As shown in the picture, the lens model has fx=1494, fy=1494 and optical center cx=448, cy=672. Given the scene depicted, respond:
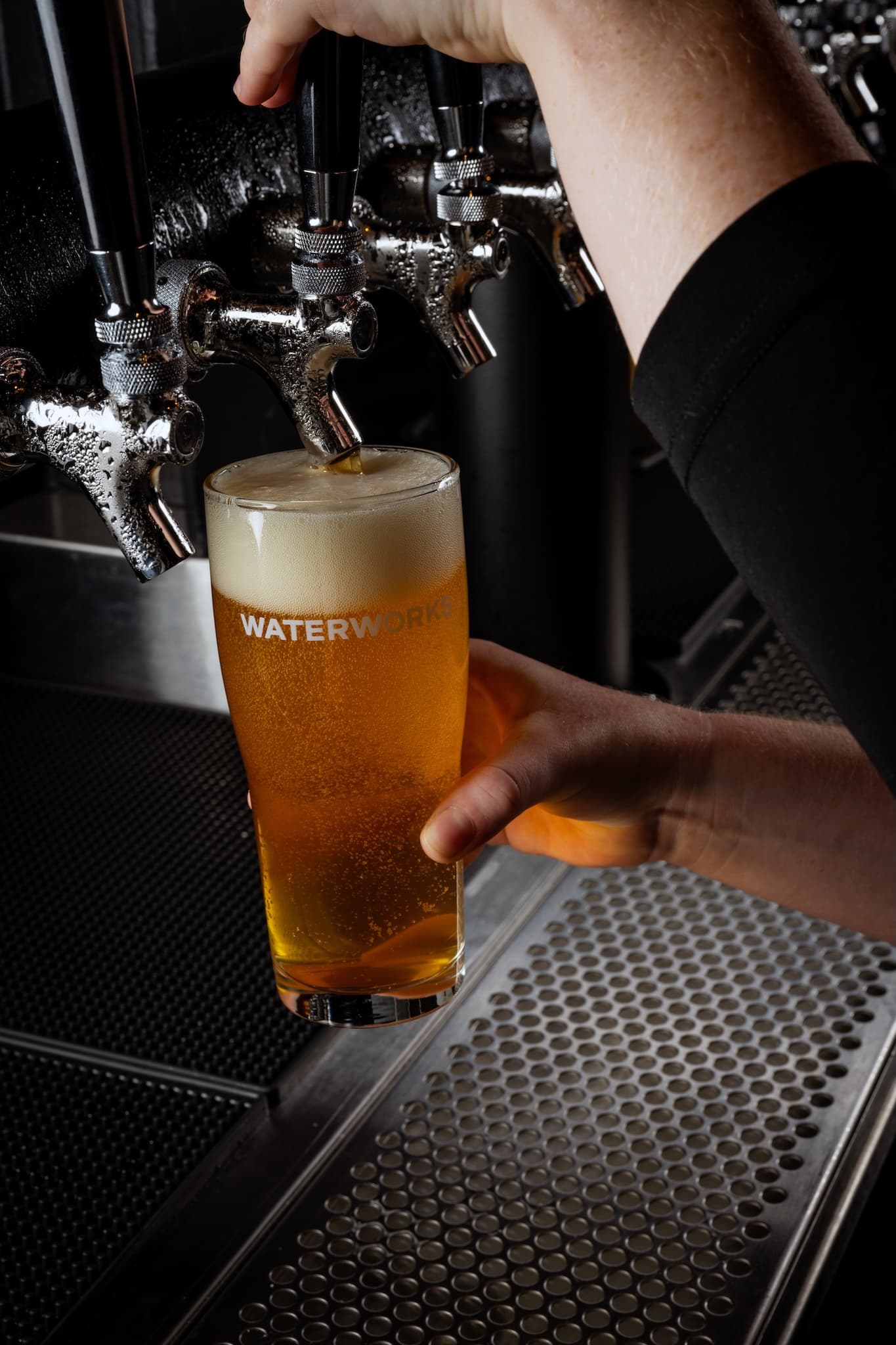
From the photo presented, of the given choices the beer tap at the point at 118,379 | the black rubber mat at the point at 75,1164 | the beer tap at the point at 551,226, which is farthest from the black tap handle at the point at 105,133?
the black rubber mat at the point at 75,1164

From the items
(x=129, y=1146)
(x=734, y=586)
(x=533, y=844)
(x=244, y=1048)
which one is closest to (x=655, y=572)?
(x=734, y=586)

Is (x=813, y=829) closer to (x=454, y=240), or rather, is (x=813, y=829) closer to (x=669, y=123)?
(x=454, y=240)

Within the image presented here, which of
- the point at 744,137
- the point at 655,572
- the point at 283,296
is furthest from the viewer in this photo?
the point at 655,572

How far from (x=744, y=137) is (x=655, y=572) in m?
1.29

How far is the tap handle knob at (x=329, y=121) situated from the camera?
722mm

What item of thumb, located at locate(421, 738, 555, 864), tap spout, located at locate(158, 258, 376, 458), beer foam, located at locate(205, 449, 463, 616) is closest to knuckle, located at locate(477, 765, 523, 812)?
thumb, located at locate(421, 738, 555, 864)

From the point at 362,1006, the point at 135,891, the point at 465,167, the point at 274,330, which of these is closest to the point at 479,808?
the point at 362,1006

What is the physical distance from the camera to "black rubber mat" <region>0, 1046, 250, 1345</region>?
884 millimetres

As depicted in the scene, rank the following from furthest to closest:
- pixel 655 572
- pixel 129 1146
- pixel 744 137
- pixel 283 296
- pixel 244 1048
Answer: pixel 655 572, pixel 244 1048, pixel 129 1146, pixel 283 296, pixel 744 137

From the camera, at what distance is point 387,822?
2.72 feet

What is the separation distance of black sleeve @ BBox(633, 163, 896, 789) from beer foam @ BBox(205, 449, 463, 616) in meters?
0.23

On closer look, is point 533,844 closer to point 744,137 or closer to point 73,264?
point 73,264

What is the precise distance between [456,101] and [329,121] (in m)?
0.16

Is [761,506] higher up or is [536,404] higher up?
[761,506]
